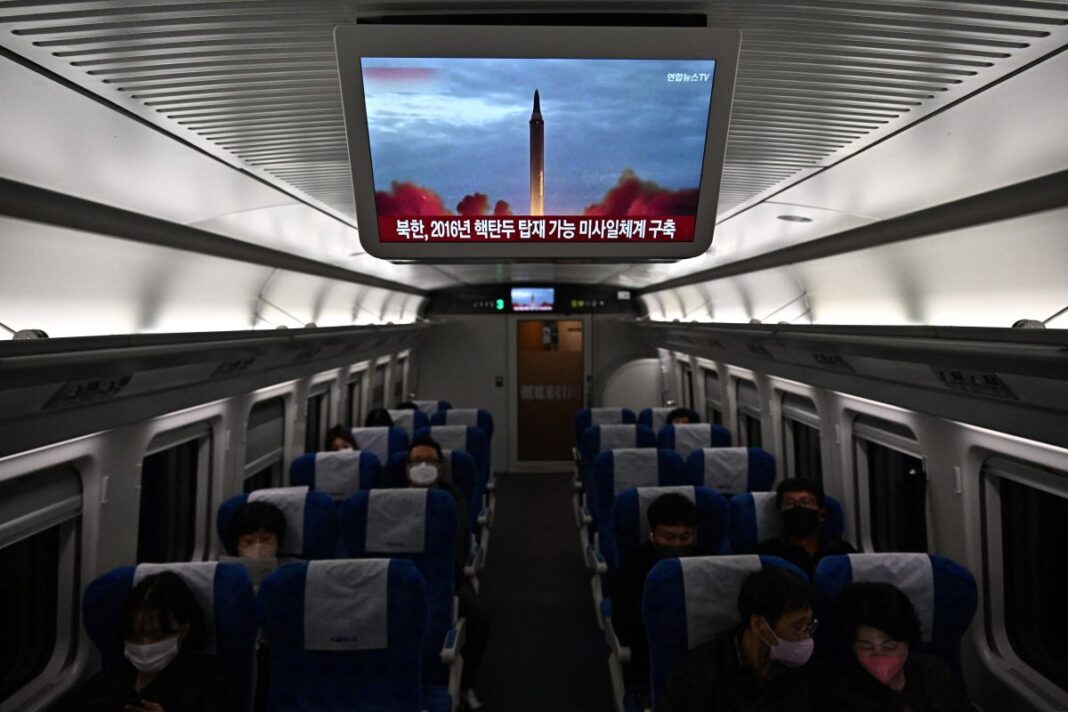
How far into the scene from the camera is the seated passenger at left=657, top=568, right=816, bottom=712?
307 cm

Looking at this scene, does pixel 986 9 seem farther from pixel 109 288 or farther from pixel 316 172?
pixel 109 288

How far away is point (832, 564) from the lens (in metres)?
3.37

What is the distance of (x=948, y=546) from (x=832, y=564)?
5.01 ft

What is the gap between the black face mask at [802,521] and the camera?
4.57 m

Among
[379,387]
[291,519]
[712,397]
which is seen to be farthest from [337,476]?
[712,397]

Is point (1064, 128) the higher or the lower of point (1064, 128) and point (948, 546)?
the higher

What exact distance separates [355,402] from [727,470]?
6.06 m

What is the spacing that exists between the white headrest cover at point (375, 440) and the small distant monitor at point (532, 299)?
20.5 ft

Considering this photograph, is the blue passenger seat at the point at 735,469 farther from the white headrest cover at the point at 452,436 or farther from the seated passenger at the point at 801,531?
the white headrest cover at the point at 452,436

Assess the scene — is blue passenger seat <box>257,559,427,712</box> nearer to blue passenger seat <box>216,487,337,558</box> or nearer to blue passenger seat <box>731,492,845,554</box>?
blue passenger seat <box>216,487,337,558</box>

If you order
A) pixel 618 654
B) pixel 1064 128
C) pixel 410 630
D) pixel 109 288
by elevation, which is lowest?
pixel 618 654

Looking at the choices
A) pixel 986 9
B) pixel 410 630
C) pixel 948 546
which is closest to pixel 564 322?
pixel 948 546

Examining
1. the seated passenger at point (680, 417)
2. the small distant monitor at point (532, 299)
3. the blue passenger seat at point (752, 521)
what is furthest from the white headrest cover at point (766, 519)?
the small distant monitor at point (532, 299)

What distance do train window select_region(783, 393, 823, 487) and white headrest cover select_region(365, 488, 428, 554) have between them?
158 inches
